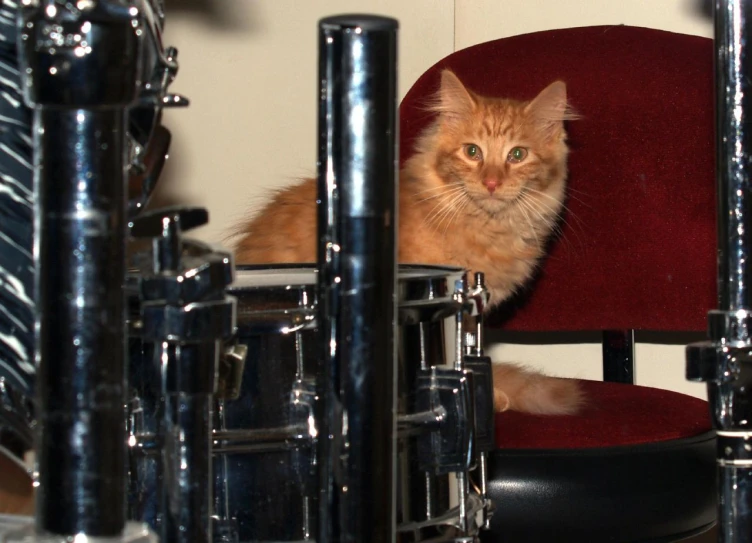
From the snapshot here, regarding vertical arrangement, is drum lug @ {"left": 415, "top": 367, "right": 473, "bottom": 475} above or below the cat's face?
below

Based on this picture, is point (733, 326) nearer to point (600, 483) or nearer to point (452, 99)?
point (600, 483)

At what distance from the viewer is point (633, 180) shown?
153 cm

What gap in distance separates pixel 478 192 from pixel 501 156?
0.41ft

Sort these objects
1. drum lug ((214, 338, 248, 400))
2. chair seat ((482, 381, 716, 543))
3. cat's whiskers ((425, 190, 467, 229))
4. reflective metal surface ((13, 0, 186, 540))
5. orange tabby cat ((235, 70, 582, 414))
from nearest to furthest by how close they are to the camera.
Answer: reflective metal surface ((13, 0, 186, 540))
drum lug ((214, 338, 248, 400))
chair seat ((482, 381, 716, 543))
orange tabby cat ((235, 70, 582, 414))
cat's whiskers ((425, 190, 467, 229))

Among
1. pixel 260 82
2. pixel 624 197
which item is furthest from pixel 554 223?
pixel 260 82

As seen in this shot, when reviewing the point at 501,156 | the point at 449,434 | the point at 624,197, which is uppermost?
the point at 501,156

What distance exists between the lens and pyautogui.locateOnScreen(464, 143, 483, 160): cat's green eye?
6.37 ft

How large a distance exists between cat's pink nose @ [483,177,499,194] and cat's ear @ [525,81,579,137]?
0.45ft

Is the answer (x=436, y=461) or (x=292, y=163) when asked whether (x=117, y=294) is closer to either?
(x=436, y=461)

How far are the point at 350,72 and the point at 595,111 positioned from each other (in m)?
1.32

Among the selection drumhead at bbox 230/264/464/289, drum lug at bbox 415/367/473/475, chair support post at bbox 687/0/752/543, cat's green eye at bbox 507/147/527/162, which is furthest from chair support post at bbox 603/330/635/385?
chair support post at bbox 687/0/752/543

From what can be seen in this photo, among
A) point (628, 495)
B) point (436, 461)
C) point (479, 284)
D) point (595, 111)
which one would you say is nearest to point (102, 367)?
point (436, 461)

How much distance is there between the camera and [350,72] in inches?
12.2

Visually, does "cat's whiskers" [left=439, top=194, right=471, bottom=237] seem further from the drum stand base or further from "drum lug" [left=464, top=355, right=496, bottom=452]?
the drum stand base
